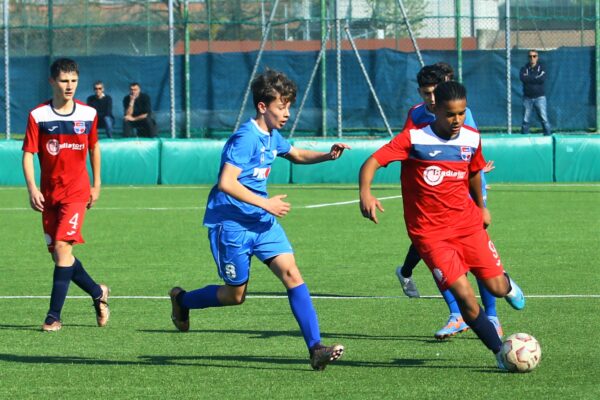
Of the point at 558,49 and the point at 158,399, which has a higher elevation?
the point at 558,49

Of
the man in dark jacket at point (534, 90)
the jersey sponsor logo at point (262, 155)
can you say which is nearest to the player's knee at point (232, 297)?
the jersey sponsor logo at point (262, 155)

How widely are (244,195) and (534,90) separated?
18909 millimetres

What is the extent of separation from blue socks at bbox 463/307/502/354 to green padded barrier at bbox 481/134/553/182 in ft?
53.3

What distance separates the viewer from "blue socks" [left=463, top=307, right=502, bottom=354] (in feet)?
23.3

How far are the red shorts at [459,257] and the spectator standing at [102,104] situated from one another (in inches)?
776

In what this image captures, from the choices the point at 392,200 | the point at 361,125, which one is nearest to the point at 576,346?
the point at 392,200

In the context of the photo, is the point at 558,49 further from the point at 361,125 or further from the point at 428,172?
the point at 428,172

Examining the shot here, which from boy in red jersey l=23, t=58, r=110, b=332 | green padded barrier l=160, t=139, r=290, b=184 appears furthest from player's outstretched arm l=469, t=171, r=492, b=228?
green padded barrier l=160, t=139, r=290, b=184

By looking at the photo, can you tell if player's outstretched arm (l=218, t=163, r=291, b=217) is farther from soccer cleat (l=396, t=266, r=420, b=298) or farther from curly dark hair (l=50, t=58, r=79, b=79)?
soccer cleat (l=396, t=266, r=420, b=298)

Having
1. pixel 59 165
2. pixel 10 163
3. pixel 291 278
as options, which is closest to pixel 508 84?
pixel 10 163

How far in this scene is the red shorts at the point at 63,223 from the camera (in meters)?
9.07

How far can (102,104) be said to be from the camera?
1041 inches

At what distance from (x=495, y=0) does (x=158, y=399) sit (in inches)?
839

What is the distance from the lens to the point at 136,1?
28.2m
